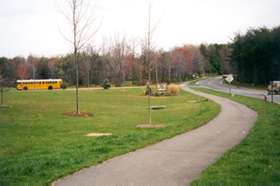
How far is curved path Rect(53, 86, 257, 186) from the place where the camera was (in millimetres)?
7047

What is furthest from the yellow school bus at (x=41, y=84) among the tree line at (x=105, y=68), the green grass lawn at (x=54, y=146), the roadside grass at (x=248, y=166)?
the roadside grass at (x=248, y=166)

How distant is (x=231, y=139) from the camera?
12070mm

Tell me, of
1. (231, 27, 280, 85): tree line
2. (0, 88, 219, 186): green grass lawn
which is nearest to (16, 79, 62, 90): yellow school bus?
(231, 27, 280, 85): tree line

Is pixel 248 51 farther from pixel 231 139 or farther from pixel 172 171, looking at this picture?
pixel 172 171

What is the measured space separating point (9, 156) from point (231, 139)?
695cm

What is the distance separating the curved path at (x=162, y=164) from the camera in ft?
23.1

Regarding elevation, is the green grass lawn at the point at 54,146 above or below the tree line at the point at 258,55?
below

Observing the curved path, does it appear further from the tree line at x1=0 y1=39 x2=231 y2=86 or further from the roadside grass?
the tree line at x1=0 y1=39 x2=231 y2=86

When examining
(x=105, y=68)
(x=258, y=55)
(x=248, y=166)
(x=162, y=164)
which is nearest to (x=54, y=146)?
(x=162, y=164)

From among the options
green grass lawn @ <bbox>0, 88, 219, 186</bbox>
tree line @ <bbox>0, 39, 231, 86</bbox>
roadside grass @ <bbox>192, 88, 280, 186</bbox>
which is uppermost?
tree line @ <bbox>0, 39, 231, 86</bbox>

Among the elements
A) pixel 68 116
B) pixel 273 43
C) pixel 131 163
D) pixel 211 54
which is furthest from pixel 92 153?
pixel 211 54

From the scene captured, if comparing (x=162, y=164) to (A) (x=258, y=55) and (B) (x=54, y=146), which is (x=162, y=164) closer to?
(B) (x=54, y=146)

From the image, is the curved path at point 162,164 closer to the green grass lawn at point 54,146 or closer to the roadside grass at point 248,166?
the roadside grass at point 248,166

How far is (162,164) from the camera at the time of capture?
27.6 feet
